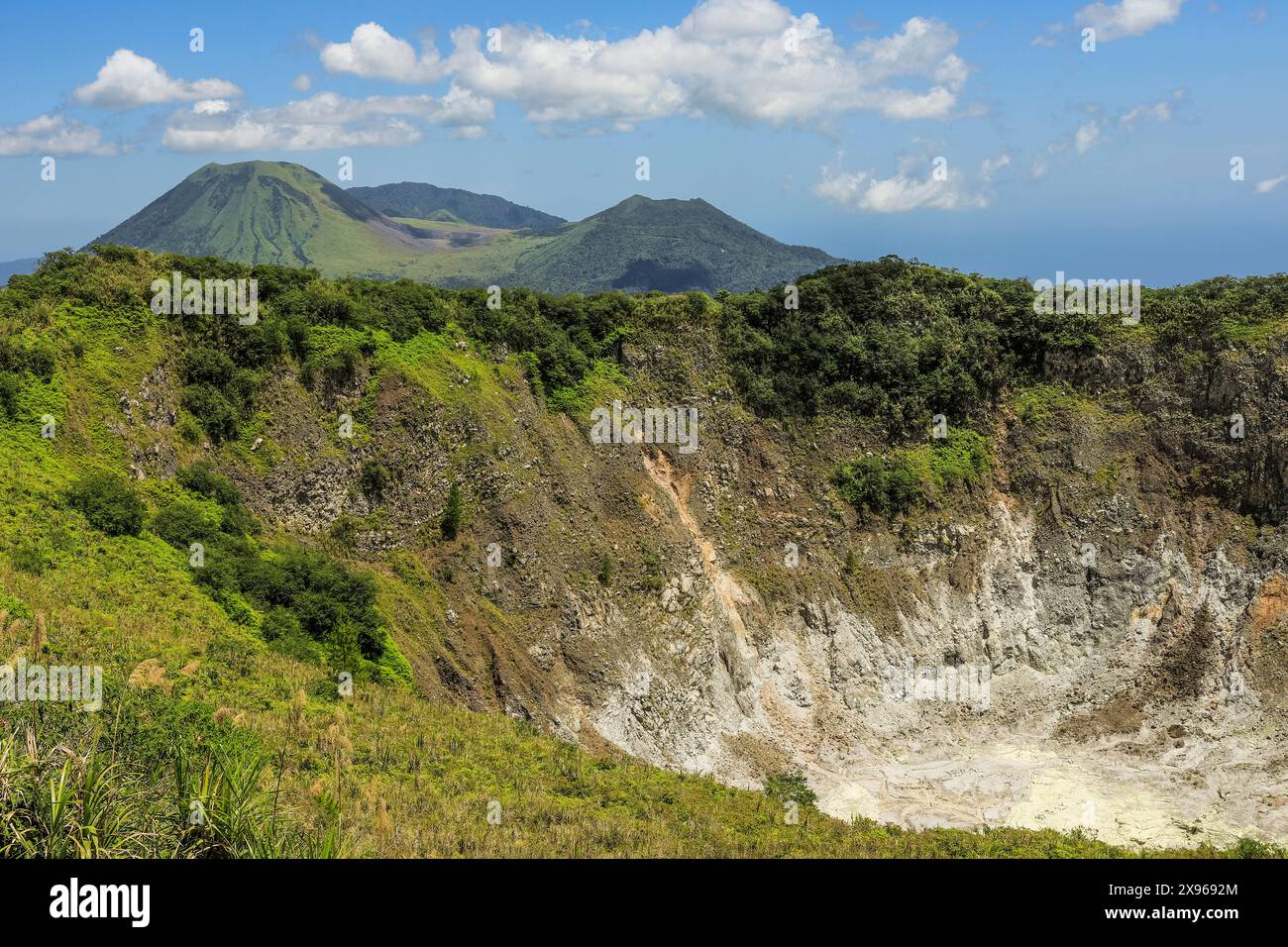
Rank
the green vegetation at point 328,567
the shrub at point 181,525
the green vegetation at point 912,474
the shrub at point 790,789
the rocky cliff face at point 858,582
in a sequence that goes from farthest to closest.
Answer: the green vegetation at point 912,474
the rocky cliff face at point 858,582
the shrub at point 790,789
the shrub at point 181,525
the green vegetation at point 328,567

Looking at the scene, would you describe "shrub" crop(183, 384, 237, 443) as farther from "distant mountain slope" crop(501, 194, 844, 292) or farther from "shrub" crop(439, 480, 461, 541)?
"distant mountain slope" crop(501, 194, 844, 292)

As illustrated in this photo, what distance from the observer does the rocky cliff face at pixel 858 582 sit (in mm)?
31609

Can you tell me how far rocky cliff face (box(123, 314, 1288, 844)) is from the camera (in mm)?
31609

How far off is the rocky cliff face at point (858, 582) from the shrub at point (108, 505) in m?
5.45

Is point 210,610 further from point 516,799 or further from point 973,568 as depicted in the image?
point 973,568

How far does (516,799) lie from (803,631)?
20799mm

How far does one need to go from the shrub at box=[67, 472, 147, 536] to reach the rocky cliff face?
17.9ft

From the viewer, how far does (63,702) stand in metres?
16.6

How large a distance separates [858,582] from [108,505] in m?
29.2

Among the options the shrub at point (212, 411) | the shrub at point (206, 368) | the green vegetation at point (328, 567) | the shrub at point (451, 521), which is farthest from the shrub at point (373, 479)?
the shrub at point (206, 368)

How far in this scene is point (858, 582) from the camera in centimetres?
3919

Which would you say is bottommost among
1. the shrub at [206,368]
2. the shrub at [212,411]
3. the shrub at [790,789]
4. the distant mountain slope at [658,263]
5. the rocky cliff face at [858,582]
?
the shrub at [790,789]

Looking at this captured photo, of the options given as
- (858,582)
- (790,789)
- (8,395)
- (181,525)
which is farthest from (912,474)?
(8,395)

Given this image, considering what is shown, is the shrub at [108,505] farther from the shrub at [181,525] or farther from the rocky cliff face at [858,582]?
the rocky cliff face at [858,582]
